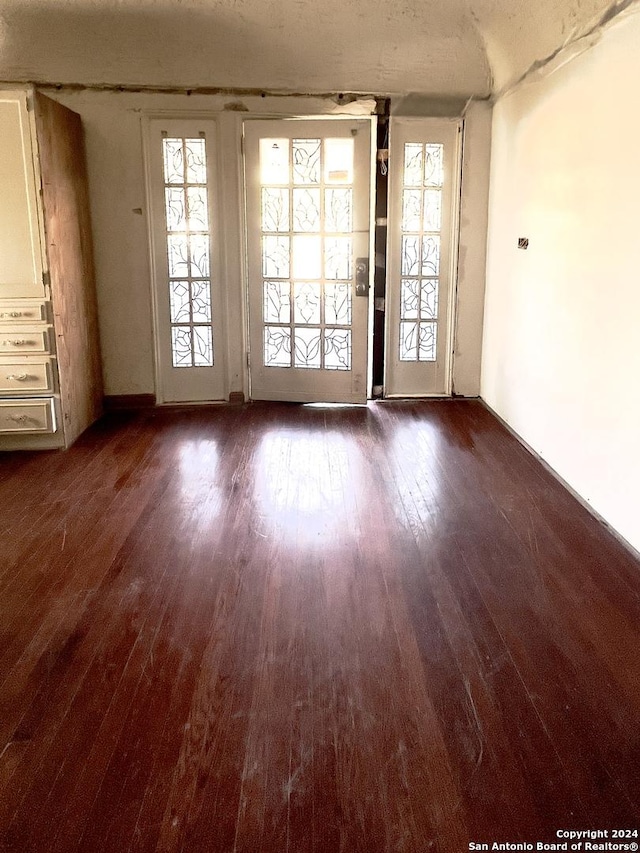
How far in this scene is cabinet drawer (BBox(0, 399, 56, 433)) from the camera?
172 inches

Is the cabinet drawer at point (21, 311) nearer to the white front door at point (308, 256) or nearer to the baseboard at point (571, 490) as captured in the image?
the white front door at point (308, 256)

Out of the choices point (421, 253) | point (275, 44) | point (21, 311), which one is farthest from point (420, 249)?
point (21, 311)

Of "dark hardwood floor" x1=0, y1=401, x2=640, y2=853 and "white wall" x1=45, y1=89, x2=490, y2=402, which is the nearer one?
"dark hardwood floor" x1=0, y1=401, x2=640, y2=853

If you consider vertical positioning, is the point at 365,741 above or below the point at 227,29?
below

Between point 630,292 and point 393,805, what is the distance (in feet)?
7.77

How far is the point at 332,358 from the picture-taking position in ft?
18.2

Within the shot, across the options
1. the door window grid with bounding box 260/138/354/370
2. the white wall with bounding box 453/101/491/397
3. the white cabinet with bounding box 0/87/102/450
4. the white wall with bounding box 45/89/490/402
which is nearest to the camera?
the white cabinet with bounding box 0/87/102/450

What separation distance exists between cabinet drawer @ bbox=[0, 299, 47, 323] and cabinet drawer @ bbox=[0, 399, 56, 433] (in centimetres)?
50

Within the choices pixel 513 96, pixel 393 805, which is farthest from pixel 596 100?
pixel 393 805

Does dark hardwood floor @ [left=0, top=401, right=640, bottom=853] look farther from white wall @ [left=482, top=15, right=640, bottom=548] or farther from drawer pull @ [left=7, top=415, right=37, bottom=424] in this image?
drawer pull @ [left=7, top=415, right=37, bottom=424]

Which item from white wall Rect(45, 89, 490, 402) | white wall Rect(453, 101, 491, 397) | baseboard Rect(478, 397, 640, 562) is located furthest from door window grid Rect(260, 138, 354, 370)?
baseboard Rect(478, 397, 640, 562)

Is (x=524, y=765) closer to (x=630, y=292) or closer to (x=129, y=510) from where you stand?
(x=630, y=292)

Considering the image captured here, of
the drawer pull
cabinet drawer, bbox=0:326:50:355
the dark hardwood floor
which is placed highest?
cabinet drawer, bbox=0:326:50:355

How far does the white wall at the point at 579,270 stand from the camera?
3125mm
